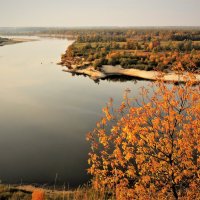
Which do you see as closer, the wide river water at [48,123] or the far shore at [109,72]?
the wide river water at [48,123]

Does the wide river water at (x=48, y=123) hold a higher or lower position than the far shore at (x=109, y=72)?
lower

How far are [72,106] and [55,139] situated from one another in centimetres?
1461

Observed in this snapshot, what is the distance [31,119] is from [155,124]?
3163 centimetres

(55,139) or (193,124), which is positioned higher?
(193,124)

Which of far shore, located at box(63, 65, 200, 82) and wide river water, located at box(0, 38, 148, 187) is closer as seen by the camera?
wide river water, located at box(0, 38, 148, 187)

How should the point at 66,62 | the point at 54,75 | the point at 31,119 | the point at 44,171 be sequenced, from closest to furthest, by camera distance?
the point at 44,171
the point at 31,119
the point at 54,75
the point at 66,62

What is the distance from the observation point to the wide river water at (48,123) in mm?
27719

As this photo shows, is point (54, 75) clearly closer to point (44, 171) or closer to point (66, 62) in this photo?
point (66, 62)

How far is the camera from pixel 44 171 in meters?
27.7

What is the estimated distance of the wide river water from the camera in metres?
27.7

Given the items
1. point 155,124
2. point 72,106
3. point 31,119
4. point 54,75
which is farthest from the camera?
point 54,75

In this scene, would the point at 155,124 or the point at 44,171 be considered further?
the point at 44,171

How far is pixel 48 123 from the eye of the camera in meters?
40.2

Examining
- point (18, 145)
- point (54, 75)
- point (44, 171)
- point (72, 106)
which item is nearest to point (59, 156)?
point (44, 171)
